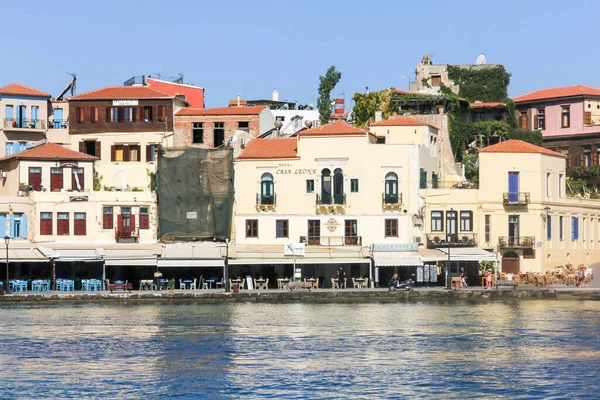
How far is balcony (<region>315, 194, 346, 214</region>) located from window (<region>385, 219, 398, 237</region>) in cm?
263

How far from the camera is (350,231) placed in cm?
8444

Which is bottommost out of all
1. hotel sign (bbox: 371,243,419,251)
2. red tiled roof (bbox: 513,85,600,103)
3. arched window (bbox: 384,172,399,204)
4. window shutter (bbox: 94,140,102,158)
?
hotel sign (bbox: 371,243,419,251)

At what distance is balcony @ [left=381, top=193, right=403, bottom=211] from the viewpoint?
8419 centimetres

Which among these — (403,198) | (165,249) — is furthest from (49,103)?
(403,198)

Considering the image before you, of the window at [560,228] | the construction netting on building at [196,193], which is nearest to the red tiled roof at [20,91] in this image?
the construction netting on building at [196,193]

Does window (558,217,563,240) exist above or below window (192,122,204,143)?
below

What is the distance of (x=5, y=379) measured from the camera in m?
48.4

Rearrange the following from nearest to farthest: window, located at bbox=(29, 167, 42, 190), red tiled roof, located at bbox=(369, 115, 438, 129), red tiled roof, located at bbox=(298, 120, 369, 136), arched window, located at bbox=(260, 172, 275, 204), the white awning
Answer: the white awning, window, located at bbox=(29, 167, 42, 190), red tiled roof, located at bbox=(298, 120, 369, 136), arched window, located at bbox=(260, 172, 275, 204), red tiled roof, located at bbox=(369, 115, 438, 129)

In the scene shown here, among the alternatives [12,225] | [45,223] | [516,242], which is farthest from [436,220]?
[12,225]

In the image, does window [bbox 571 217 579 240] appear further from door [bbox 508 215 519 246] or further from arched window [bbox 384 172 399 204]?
arched window [bbox 384 172 399 204]

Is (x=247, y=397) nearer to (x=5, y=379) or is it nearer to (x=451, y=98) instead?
(x=5, y=379)

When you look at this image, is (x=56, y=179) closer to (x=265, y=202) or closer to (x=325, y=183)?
(x=265, y=202)

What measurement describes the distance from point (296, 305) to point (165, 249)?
1035 centimetres

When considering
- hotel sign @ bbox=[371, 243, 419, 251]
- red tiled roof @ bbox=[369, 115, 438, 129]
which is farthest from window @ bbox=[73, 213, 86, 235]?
red tiled roof @ bbox=[369, 115, 438, 129]
